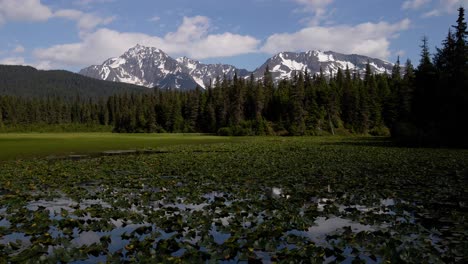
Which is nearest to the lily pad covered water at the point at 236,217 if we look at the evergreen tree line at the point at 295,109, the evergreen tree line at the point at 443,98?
the evergreen tree line at the point at 443,98

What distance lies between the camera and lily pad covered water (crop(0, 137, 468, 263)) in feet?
35.9

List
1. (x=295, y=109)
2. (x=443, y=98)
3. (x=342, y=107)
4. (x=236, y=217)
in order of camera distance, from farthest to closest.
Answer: (x=342, y=107)
(x=295, y=109)
(x=443, y=98)
(x=236, y=217)

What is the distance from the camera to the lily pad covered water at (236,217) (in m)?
11.0

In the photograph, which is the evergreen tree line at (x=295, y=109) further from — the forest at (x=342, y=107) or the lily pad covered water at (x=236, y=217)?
the lily pad covered water at (x=236, y=217)

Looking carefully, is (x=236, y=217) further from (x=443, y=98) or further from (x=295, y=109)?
(x=295, y=109)

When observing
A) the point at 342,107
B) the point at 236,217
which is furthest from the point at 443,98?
the point at 342,107

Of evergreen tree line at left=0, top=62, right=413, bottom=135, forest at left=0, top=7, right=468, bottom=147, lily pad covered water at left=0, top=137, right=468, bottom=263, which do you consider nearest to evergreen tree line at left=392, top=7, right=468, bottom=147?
forest at left=0, top=7, right=468, bottom=147

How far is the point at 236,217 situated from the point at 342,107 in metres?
126

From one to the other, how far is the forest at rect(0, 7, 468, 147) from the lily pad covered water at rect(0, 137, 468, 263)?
38.4m

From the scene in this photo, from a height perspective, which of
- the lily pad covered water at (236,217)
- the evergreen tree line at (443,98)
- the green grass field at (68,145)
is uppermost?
the evergreen tree line at (443,98)

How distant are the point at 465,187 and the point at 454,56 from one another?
50.3 meters

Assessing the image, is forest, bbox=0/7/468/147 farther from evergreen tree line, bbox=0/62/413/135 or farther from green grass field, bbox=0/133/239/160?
→ green grass field, bbox=0/133/239/160

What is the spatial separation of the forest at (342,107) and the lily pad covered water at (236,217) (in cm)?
3841

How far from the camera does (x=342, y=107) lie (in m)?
135
